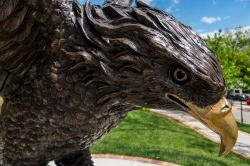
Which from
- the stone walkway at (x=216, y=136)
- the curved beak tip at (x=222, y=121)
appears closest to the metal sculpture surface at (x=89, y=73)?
the curved beak tip at (x=222, y=121)

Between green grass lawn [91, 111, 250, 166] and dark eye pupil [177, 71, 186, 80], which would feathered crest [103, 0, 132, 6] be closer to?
dark eye pupil [177, 71, 186, 80]

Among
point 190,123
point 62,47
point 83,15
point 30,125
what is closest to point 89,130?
point 30,125

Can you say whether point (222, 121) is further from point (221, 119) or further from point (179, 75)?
point (179, 75)

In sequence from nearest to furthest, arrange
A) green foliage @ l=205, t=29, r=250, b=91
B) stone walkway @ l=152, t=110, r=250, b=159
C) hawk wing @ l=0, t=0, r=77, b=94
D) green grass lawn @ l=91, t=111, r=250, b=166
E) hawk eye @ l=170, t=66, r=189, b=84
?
hawk eye @ l=170, t=66, r=189, b=84 < hawk wing @ l=0, t=0, r=77, b=94 < green grass lawn @ l=91, t=111, r=250, b=166 < stone walkway @ l=152, t=110, r=250, b=159 < green foliage @ l=205, t=29, r=250, b=91

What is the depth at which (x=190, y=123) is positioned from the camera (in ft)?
Answer: 42.0

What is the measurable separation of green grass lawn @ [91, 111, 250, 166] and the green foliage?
2.10 meters

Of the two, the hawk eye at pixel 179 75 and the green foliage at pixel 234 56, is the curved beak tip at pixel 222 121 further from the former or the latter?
the green foliage at pixel 234 56

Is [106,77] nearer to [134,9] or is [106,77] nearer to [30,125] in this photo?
[134,9]

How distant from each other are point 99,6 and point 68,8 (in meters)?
0.17

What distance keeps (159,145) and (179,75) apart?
622 centimetres

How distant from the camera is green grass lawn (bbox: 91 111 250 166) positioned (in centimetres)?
638

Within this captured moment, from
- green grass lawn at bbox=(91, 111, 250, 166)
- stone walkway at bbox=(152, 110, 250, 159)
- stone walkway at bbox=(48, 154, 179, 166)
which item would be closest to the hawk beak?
stone walkway at bbox=(48, 154, 179, 166)

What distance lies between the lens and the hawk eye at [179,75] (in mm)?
1730

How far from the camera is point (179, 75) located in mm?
1745
